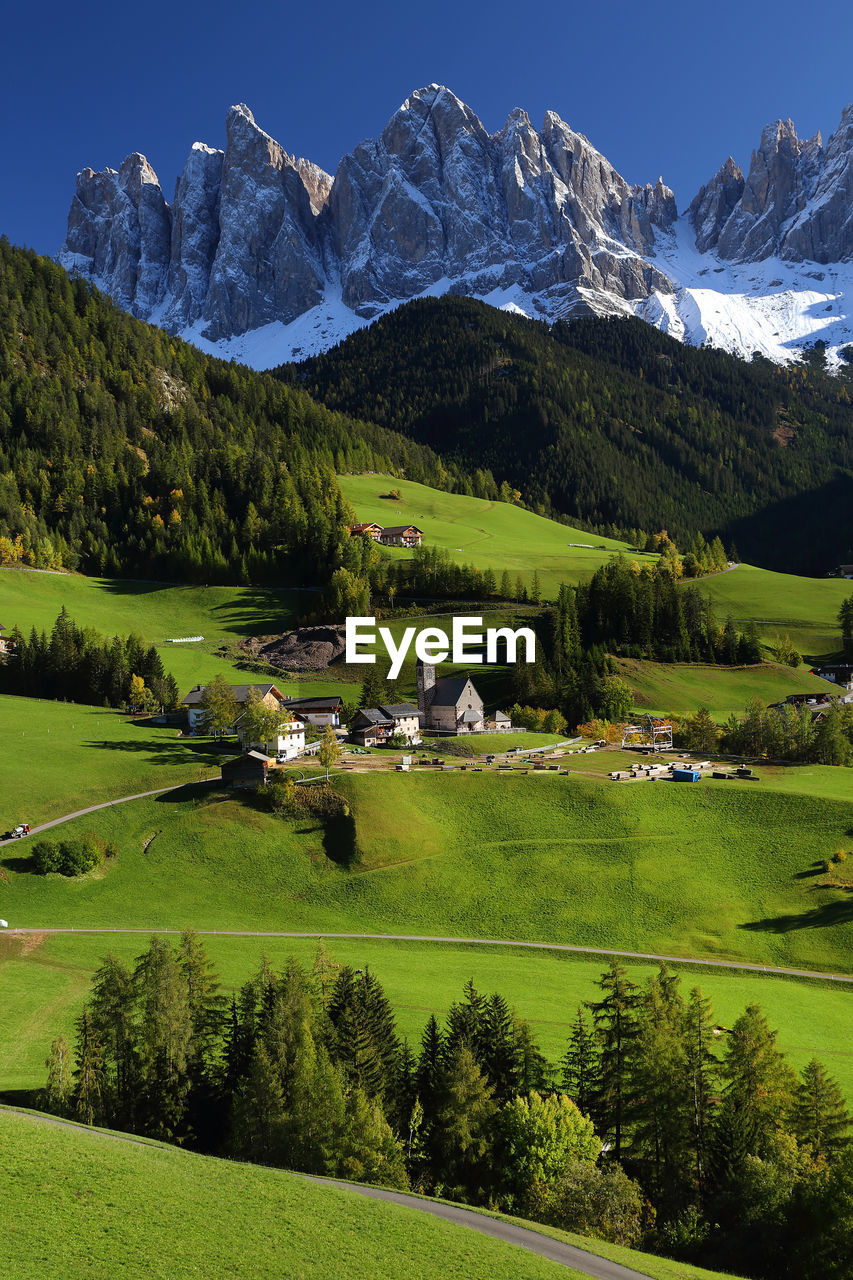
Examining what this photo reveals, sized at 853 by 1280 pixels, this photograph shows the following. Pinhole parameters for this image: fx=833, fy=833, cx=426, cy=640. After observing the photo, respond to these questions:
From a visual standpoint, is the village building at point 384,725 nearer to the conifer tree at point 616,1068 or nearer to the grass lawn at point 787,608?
the conifer tree at point 616,1068

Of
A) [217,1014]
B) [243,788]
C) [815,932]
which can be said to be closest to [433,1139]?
[217,1014]

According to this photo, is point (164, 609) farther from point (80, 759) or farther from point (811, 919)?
point (811, 919)

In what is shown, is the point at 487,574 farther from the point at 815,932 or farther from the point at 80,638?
the point at 815,932

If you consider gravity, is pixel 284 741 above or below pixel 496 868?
above

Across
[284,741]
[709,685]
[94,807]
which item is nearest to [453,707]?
[284,741]

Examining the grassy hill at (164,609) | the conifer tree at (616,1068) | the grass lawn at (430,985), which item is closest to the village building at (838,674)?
the grassy hill at (164,609)

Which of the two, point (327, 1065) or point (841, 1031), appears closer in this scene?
point (327, 1065)

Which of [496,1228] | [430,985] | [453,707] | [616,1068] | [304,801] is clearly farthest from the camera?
[453,707]
